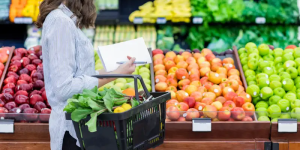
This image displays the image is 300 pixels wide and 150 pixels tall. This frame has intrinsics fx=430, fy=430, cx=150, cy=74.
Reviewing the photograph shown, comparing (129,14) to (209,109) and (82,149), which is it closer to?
(209,109)

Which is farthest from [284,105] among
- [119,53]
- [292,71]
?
[119,53]

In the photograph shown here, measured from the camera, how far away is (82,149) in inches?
64.0

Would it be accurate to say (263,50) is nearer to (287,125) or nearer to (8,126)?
(287,125)

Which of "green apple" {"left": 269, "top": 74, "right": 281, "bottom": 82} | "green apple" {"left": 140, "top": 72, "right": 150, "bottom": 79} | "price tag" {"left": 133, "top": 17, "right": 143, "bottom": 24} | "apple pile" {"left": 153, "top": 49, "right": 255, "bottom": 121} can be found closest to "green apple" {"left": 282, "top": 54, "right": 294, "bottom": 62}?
"green apple" {"left": 269, "top": 74, "right": 281, "bottom": 82}

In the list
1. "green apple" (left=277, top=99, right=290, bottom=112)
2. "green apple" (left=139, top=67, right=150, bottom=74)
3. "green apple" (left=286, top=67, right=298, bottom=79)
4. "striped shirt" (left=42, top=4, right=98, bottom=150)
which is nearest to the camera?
"striped shirt" (left=42, top=4, right=98, bottom=150)

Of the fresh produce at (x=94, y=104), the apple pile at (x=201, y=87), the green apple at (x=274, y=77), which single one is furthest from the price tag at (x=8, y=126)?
the green apple at (x=274, y=77)

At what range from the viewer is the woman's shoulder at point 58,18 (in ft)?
5.42

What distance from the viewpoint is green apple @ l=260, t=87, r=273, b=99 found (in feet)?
9.25

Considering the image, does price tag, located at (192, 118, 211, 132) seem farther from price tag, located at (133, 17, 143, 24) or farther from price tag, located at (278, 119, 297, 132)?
price tag, located at (133, 17, 143, 24)

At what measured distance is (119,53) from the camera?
206cm

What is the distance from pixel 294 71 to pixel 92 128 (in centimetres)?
198

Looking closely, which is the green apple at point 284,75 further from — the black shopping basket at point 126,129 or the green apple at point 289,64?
the black shopping basket at point 126,129

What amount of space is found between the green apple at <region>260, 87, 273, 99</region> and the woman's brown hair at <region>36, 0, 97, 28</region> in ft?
4.74

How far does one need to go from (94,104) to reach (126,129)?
0.14 meters
